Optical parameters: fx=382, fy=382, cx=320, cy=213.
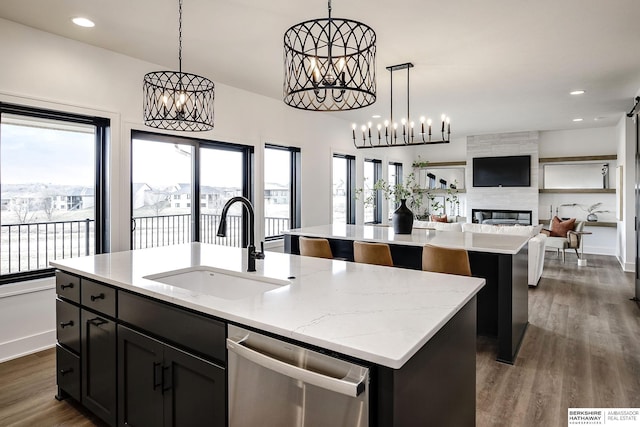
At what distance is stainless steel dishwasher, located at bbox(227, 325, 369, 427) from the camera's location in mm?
1115

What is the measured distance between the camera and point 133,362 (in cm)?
184

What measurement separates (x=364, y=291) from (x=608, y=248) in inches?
344

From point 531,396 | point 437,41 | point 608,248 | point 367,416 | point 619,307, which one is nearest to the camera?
point 367,416

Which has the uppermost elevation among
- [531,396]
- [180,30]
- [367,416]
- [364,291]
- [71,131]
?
[180,30]

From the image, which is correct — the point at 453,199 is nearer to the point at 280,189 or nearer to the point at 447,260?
the point at 280,189

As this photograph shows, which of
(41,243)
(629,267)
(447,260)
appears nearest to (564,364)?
(447,260)

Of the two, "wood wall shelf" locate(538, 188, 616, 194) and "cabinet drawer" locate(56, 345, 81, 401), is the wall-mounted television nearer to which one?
"wood wall shelf" locate(538, 188, 616, 194)

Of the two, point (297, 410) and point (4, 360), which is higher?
point (297, 410)

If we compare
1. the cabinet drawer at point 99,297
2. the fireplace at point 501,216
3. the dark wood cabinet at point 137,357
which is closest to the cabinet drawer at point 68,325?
the dark wood cabinet at point 137,357

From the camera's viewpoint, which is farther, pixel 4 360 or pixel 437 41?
pixel 437 41

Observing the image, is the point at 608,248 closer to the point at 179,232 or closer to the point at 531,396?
the point at 531,396

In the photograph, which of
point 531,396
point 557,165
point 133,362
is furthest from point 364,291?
point 557,165

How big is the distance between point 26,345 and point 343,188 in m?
5.35

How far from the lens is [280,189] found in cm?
588
